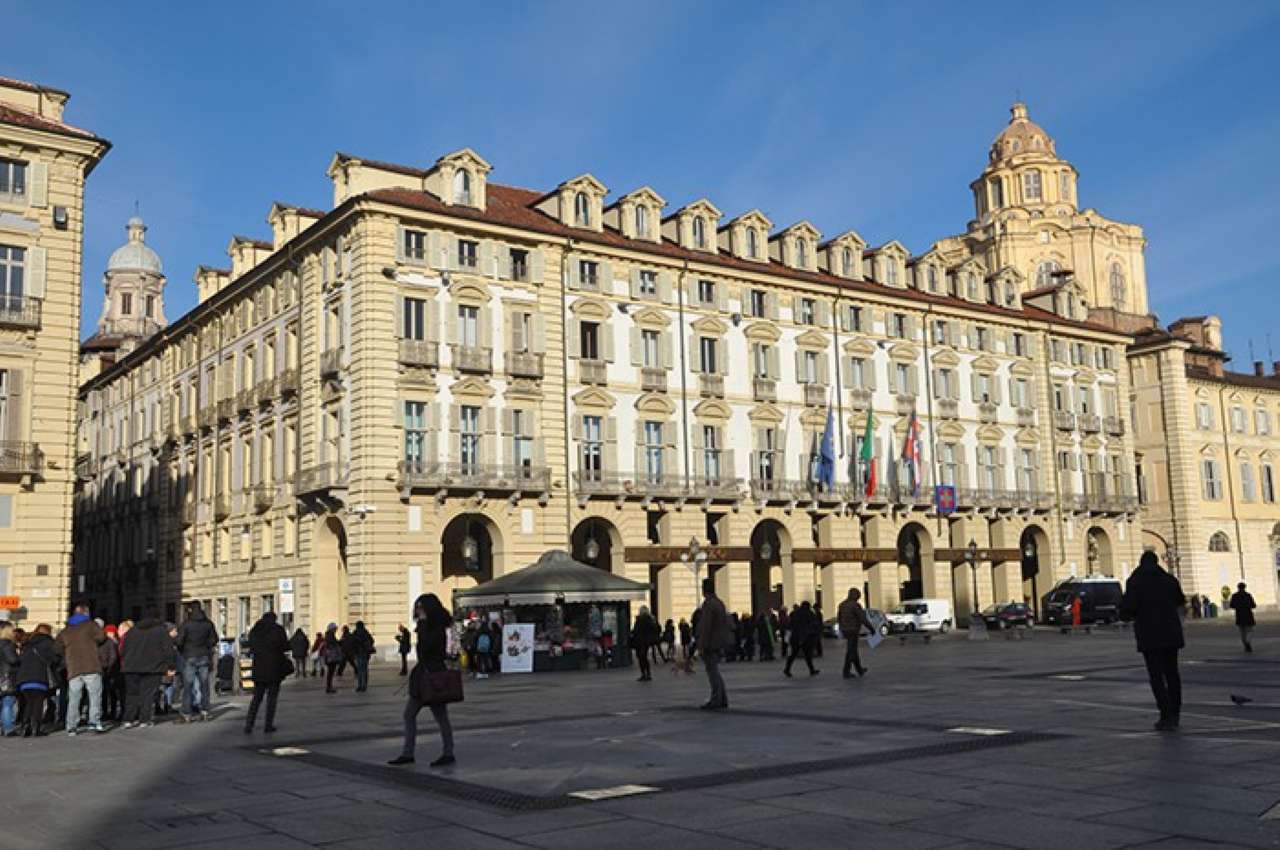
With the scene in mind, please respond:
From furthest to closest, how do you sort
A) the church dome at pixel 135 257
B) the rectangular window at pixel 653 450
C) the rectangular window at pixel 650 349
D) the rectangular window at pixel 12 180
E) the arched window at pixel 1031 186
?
1. the church dome at pixel 135 257
2. the arched window at pixel 1031 186
3. the rectangular window at pixel 650 349
4. the rectangular window at pixel 653 450
5. the rectangular window at pixel 12 180

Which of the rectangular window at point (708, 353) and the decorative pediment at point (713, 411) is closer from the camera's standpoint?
the decorative pediment at point (713, 411)

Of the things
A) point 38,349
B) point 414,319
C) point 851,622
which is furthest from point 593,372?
point 851,622

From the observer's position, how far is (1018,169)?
95375 mm

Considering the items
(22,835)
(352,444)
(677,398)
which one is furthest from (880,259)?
(22,835)

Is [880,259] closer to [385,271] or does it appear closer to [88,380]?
[385,271]

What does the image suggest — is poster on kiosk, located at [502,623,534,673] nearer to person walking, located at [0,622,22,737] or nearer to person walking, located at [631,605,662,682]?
person walking, located at [631,605,662,682]

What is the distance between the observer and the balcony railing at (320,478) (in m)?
45.4

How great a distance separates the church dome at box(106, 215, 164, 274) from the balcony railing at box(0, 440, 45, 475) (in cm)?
11042

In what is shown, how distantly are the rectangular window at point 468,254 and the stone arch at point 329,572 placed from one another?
1051cm

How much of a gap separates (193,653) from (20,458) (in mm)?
17682

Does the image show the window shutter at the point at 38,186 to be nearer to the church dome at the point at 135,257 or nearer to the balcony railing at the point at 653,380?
the balcony railing at the point at 653,380

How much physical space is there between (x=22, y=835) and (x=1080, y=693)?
14925 mm

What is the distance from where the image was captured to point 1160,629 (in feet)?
44.4

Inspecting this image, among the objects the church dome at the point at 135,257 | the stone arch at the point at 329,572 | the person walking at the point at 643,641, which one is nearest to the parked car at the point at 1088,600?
the stone arch at the point at 329,572
